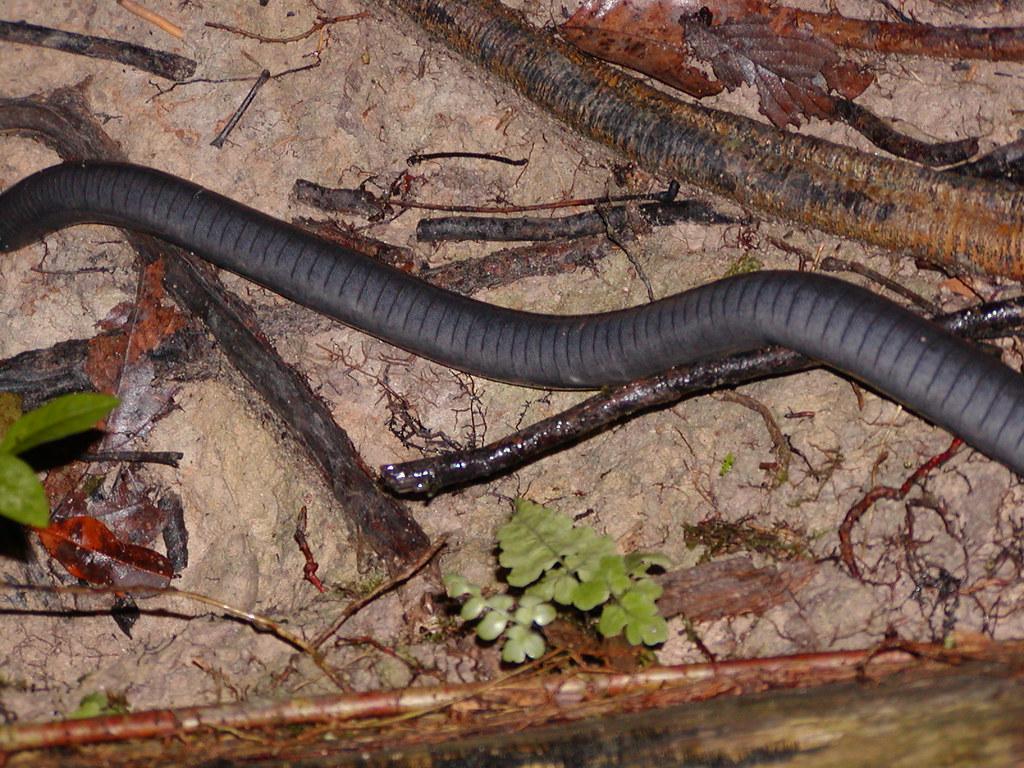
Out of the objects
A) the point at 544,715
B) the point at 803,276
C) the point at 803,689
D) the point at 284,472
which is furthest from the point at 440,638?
the point at 803,276

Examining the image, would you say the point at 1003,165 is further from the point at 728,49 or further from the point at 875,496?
the point at 875,496

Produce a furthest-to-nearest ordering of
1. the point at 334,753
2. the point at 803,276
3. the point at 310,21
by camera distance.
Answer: the point at 310,21 → the point at 803,276 → the point at 334,753

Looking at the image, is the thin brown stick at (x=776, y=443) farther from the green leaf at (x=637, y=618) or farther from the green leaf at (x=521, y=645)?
the green leaf at (x=521, y=645)

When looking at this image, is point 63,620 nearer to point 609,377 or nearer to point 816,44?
point 609,377

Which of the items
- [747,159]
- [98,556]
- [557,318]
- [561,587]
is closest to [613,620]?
[561,587]

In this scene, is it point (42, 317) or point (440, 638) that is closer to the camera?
point (440, 638)

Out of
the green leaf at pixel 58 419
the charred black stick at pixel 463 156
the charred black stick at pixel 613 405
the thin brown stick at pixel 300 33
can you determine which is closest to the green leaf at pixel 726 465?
the charred black stick at pixel 613 405
